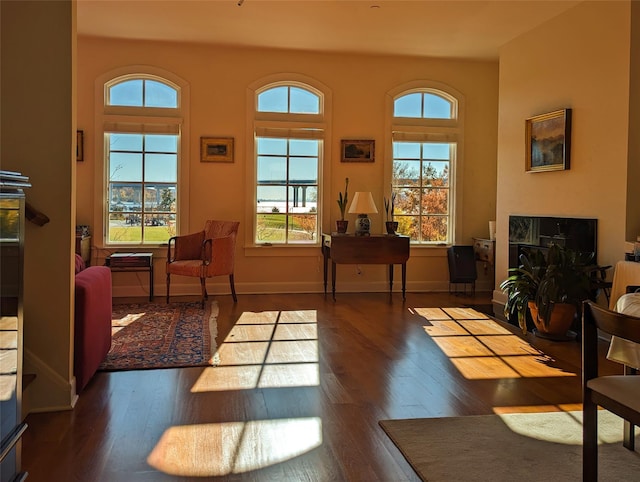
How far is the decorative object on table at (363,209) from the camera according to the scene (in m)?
6.09

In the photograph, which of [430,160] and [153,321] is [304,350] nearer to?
[153,321]

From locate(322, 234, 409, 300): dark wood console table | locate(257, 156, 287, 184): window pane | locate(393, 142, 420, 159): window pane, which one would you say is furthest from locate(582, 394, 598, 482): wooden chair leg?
locate(393, 142, 420, 159): window pane

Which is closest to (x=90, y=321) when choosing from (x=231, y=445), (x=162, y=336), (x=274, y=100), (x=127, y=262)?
(x=231, y=445)

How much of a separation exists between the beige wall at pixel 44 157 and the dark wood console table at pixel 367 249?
143 inches

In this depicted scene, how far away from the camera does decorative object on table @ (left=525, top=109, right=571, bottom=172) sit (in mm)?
4875

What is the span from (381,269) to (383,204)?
2.70 feet

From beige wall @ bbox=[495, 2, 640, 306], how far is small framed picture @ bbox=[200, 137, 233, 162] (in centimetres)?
313

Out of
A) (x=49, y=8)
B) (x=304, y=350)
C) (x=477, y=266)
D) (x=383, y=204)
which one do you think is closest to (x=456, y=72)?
(x=383, y=204)

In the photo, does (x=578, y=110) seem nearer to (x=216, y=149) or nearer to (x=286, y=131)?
(x=286, y=131)

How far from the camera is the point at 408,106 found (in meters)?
6.88

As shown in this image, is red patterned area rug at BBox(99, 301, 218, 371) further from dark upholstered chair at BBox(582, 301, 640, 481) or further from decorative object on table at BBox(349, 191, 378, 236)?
dark upholstered chair at BBox(582, 301, 640, 481)

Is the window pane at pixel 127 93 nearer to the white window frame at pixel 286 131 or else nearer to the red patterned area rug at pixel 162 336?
the white window frame at pixel 286 131

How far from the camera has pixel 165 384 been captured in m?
3.13

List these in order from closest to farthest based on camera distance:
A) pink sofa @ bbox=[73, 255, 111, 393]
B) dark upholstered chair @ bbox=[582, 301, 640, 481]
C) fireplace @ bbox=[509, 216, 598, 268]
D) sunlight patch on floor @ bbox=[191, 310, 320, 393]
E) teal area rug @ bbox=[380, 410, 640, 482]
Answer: dark upholstered chair @ bbox=[582, 301, 640, 481], teal area rug @ bbox=[380, 410, 640, 482], pink sofa @ bbox=[73, 255, 111, 393], sunlight patch on floor @ bbox=[191, 310, 320, 393], fireplace @ bbox=[509, 216, 598, 268]
